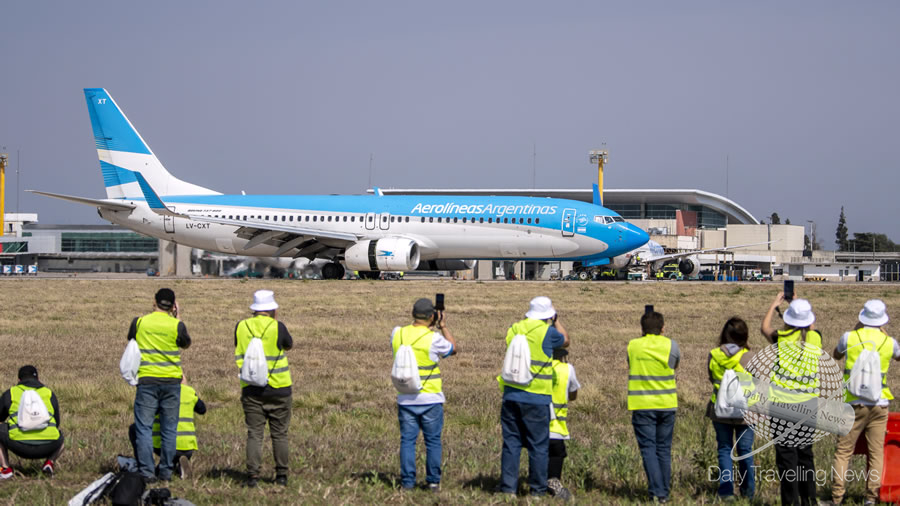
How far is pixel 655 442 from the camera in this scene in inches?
310

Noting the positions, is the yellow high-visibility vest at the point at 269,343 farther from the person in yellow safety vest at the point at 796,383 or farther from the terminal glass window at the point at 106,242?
the terminal glass window at the point at 106,242

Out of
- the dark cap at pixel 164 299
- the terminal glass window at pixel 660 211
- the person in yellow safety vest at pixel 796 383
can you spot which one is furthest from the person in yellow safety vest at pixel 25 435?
the terminal glass window at pixel 660 211

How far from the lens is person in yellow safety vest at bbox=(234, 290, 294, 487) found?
7945mm

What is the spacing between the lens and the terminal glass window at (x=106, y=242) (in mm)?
101250

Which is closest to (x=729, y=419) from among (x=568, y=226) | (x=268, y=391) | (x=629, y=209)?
(x=268, y=391)

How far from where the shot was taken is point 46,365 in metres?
15.5

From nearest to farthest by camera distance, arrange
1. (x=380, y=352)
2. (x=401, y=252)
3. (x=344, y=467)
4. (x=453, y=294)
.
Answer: (x=344, y=467) → (x=380, y=352) → (x=453, y=294) → (x=401, y=252)

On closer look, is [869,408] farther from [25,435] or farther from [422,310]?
[25,435]

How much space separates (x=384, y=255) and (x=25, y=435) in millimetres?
29618

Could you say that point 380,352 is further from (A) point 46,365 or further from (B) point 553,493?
(B) point 553,493

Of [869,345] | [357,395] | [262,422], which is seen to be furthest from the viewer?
[357,395]

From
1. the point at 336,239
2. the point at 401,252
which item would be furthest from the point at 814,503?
the point at 336,239

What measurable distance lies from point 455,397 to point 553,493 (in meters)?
4.90

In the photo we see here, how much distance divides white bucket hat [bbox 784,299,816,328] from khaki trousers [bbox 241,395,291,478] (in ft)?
14.4
